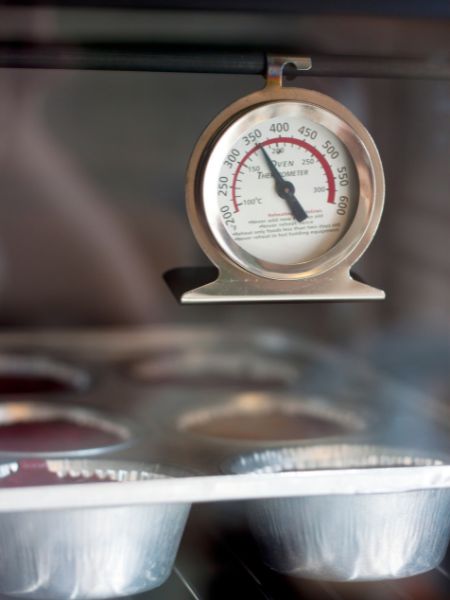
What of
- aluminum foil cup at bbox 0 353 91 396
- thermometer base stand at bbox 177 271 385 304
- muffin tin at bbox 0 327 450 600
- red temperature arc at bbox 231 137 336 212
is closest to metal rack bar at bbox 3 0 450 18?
red temperature arc at bbox 231 137 336 212

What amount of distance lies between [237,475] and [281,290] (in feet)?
0.87

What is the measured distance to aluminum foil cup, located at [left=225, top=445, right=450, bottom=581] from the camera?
1.35 meters

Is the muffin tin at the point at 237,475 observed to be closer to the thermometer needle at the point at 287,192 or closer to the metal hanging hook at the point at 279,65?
the thermometer needle at the point at 287,192

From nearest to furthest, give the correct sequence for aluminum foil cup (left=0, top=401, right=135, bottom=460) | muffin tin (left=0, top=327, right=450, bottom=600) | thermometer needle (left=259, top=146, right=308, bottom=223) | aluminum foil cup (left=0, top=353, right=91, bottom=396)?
muffin tin (left=0, top=327, right=450, bottom=600), thermometer needle (left=259, top=146, right=308, bottom=223), aluminum foil cup (left=0, top=401, right=135, bottom=460), aluminum foil cup (left=0, top=353, right=91, bottom=396)

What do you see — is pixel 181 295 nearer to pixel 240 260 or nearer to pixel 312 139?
pixel 240 260

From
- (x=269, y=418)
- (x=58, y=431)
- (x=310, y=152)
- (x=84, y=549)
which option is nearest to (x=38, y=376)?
(x=58, y=431)

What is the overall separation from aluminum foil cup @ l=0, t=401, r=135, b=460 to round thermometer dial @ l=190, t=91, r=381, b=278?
0.46 meters

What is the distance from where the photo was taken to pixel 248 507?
4.72 ft

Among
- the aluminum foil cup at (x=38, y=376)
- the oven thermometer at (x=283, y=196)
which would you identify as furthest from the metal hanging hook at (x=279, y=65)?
the aluminum foil cup at (x=38, y=376)

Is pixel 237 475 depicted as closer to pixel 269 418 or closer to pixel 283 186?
pixel 283 186

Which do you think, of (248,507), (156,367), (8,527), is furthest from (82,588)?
(156,367)

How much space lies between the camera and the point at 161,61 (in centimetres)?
127

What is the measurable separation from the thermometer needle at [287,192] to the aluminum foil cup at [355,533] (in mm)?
367

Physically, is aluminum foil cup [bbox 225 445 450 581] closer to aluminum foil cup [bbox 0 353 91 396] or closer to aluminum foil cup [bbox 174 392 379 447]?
aluminum foil cup [bbox 174 392 379 447]
